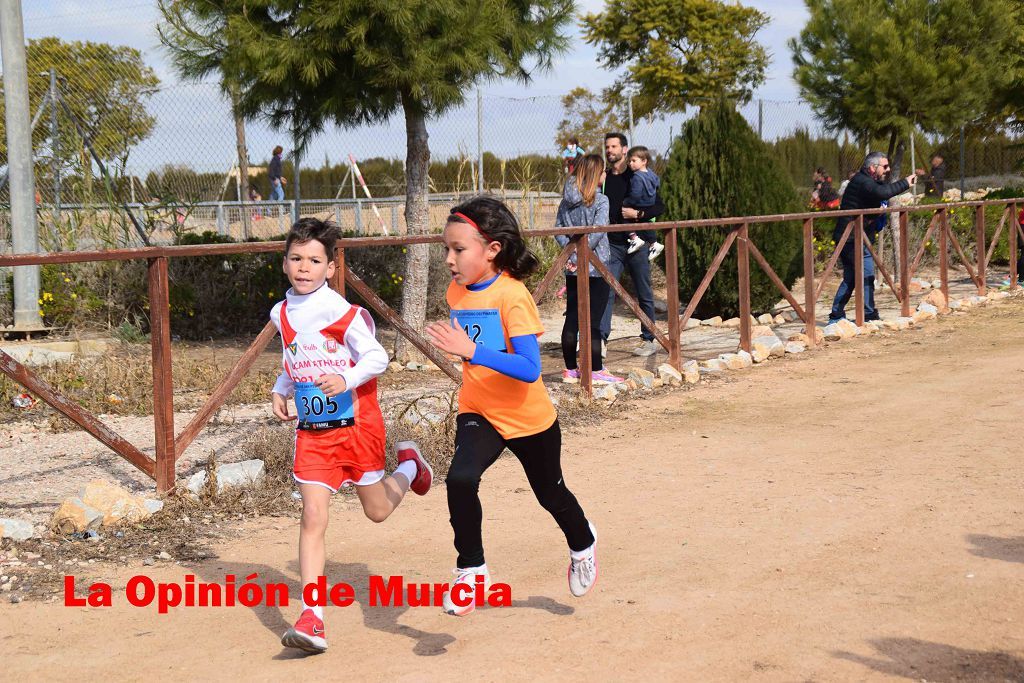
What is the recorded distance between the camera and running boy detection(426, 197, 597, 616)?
3.73m

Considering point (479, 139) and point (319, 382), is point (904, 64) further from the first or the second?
point (319, 382)

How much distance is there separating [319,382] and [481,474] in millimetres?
598

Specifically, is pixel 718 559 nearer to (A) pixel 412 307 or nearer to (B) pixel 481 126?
(A) pixel 412 307

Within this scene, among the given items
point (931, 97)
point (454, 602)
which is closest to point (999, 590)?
point (454, 602)

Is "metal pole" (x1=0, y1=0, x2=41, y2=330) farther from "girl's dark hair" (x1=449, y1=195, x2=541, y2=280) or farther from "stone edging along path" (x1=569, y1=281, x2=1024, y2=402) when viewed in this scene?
"girl's dark hair" (x1=449, y1=195, x2=541, y2=280)

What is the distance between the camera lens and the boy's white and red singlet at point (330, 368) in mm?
3801

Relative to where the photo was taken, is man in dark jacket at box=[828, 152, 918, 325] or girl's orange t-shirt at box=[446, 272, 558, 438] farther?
man in dark jacket at box=[828, 152, 918, 325]

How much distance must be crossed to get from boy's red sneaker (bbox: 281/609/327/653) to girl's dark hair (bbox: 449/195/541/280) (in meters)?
1.24

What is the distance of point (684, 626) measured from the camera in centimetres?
384

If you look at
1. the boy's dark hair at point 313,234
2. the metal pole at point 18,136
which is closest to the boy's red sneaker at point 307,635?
the boy's dark hair at point 313,234

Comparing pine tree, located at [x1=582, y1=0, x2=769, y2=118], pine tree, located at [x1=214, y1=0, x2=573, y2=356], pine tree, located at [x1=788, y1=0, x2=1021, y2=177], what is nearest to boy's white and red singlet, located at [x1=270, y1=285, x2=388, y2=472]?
pine tree, located at [x1=214, y1=0, x2=573, y2=356]

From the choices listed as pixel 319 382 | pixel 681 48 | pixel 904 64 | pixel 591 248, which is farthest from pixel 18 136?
pixel 681 48

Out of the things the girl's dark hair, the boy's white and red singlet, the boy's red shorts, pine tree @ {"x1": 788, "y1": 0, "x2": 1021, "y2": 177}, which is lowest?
the boy's red shorts

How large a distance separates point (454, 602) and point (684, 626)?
2.44ft
